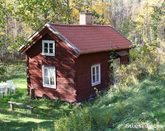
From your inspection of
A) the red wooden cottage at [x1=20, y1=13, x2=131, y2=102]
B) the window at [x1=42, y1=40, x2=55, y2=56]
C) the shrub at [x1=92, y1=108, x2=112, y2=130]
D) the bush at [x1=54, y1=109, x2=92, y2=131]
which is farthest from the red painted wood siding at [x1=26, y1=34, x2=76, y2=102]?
the bush at [x1=54, y1=109, x2=92, y2=131]

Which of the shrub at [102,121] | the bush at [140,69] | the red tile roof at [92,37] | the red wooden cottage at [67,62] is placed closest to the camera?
the shrub at [102,121]

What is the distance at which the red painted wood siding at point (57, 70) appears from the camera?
63.2 feet

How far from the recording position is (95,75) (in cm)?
2103

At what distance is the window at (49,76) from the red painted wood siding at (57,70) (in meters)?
0.27

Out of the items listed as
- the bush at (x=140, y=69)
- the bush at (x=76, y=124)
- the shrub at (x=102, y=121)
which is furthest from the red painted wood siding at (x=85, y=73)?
the bush at (x=76, y=124)

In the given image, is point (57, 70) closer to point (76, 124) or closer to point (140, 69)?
point (140, 69)

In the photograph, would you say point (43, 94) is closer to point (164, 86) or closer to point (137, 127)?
point (164, 86)

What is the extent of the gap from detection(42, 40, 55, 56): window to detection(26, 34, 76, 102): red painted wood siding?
0.22 metres

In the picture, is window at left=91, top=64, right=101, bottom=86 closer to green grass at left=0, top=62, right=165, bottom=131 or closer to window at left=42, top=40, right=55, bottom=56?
green grass at left=0, top=62, right=165, bottom=131

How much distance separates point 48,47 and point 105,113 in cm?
1107

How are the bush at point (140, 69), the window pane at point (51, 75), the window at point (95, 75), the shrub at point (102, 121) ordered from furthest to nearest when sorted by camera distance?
the window at point (95, 75)
the window pane at point (51, 75)
the bush at point (140, 69)
the shrub at point (102, 121)

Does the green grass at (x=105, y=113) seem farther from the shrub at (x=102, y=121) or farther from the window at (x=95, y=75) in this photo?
the window at (x=95, y=75)

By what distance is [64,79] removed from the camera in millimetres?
19531

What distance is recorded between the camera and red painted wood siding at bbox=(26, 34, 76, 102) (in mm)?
19250
